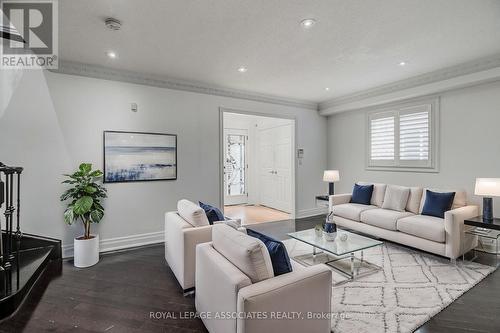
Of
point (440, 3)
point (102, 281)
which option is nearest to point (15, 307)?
point (102, 281)

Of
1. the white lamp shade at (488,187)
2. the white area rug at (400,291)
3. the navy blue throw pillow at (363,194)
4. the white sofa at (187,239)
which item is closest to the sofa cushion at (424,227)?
the white area rug at (400,291)

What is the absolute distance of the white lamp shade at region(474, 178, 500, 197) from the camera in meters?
3.23

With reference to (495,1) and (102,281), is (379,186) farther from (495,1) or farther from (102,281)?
(102,281)

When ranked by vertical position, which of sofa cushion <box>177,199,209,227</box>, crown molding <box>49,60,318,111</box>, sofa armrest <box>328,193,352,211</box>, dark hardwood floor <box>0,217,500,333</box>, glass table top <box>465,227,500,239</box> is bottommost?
dark hardwood floor <box>0,217,500,333</box>

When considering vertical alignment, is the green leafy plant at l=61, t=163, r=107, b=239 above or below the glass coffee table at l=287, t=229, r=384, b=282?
above

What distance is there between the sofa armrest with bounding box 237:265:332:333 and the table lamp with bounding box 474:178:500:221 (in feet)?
9.63

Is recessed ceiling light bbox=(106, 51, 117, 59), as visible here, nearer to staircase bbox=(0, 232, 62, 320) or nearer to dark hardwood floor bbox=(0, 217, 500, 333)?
staircase bbox=(0, 232, 62, 320)

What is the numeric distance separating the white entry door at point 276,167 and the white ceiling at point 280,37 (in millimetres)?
2618

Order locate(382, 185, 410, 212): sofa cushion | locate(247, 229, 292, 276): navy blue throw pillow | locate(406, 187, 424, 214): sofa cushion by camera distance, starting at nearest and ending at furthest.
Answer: locate(247, 229, 292, 276): navy blue throw pillow → locate(406, 187, 424, 214): sofa cushion → locate(382, 185, 410, 212): sofa cushion

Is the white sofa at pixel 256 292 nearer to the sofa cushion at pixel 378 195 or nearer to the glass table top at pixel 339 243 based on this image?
the glass table top at pixel 339 243

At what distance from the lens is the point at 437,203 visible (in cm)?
373

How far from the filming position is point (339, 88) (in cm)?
501

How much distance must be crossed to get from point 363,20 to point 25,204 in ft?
15.1

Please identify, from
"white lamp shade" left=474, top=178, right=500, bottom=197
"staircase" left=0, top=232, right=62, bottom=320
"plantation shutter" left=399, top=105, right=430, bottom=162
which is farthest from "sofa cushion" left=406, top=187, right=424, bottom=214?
"staircase" left=0, top=232, right=62, bottom=320
